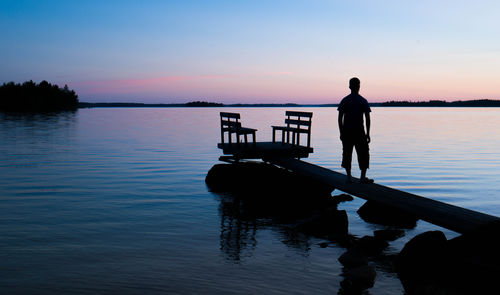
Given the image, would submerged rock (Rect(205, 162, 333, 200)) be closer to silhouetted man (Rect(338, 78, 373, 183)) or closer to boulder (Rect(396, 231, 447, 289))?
silhouetted man (Rect(338, 78, 373, 183))

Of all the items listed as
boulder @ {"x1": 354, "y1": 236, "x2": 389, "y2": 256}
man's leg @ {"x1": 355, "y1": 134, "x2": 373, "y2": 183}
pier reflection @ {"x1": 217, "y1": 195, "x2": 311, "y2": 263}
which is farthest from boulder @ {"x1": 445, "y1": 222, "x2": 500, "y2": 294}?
man's leg @ {"x1": 355, "y1": 134, "x2": 373, "y2": 183}

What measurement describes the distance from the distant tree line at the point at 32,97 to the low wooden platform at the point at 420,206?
491 ft

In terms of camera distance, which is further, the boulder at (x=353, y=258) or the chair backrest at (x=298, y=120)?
the chair backrest at (x=298, y=120)

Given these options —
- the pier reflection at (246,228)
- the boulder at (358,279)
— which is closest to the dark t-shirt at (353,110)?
the pier reflection at (246,228)

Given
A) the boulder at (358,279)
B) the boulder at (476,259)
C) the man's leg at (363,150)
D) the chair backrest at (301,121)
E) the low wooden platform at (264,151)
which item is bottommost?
the boulder at (358,279)

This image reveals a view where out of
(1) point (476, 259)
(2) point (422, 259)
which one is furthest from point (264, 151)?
(1) point (476, 259)

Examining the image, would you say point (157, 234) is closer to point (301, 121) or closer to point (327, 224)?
point (327, 224)

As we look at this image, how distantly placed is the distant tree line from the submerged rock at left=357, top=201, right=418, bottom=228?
150507 millimetres

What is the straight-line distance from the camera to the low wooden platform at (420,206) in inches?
311

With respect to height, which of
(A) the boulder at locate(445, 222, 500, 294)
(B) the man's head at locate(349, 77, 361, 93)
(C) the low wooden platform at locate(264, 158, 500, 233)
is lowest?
(A) the boulder at locate(445, 222, 500, 294)

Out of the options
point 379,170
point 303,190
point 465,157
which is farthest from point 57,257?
point 465,157

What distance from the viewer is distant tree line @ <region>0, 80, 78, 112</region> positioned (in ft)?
463

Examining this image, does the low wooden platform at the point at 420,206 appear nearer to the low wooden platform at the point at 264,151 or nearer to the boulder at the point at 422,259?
the boulder at the point at 422,259

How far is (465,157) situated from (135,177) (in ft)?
66.8
